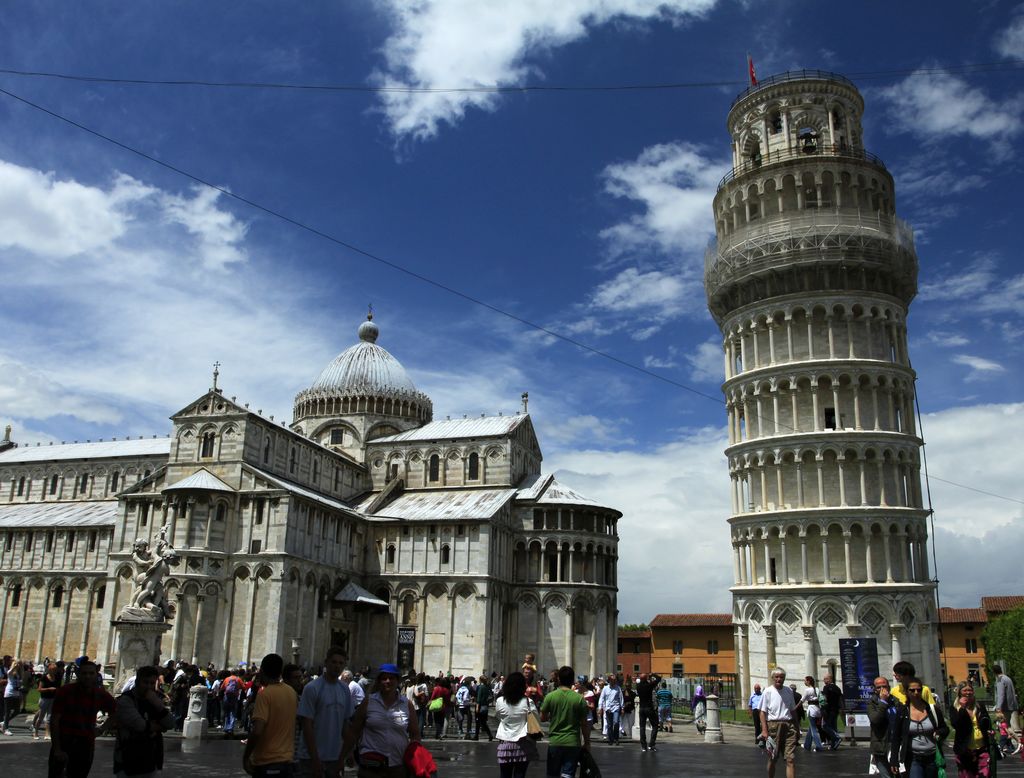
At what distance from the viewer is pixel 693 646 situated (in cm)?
7506

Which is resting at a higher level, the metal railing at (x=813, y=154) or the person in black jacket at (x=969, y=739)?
the metal railing at (x=813, y=154)

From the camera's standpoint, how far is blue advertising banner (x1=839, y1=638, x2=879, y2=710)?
3005 centimetres

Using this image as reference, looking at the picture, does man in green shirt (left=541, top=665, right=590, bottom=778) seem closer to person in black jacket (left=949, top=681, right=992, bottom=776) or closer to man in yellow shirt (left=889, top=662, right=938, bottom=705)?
man in yellow shirt (left=889, top=662, right=938, bottom=705)

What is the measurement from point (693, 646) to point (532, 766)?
60487mm

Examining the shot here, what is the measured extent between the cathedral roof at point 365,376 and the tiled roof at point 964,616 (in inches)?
1799

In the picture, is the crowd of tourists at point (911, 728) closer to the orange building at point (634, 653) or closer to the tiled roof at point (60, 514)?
the tiled roof at point (60, 514)

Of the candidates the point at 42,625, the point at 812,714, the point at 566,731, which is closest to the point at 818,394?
the point at 812,714

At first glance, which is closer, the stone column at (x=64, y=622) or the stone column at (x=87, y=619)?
the stone column at (x=87, y=619)

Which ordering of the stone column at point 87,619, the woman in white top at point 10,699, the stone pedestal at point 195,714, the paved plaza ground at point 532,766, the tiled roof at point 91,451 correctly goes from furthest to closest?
the tiled roof at point 91,451 < the stone column at point 87,619 < the stone pedestal at point 195,714 < the woman in white top at point 10,699 < the paved plaza ground at point 532,766

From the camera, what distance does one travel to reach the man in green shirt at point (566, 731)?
1096 cm

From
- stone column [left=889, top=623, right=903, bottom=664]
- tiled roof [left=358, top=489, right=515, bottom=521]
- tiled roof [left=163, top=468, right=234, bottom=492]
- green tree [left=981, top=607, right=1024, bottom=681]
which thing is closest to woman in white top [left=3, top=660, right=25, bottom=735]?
tiled roof [left=163, top=468, right=234, bottom=492]

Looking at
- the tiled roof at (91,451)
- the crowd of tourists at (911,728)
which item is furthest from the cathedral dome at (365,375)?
the crowd of tourists at (911,728)

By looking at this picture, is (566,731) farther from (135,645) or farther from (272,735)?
(135,645)

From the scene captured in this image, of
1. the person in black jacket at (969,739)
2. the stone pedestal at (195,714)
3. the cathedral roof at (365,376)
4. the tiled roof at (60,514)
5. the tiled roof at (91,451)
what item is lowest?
the stone pedestal at (195,714)
